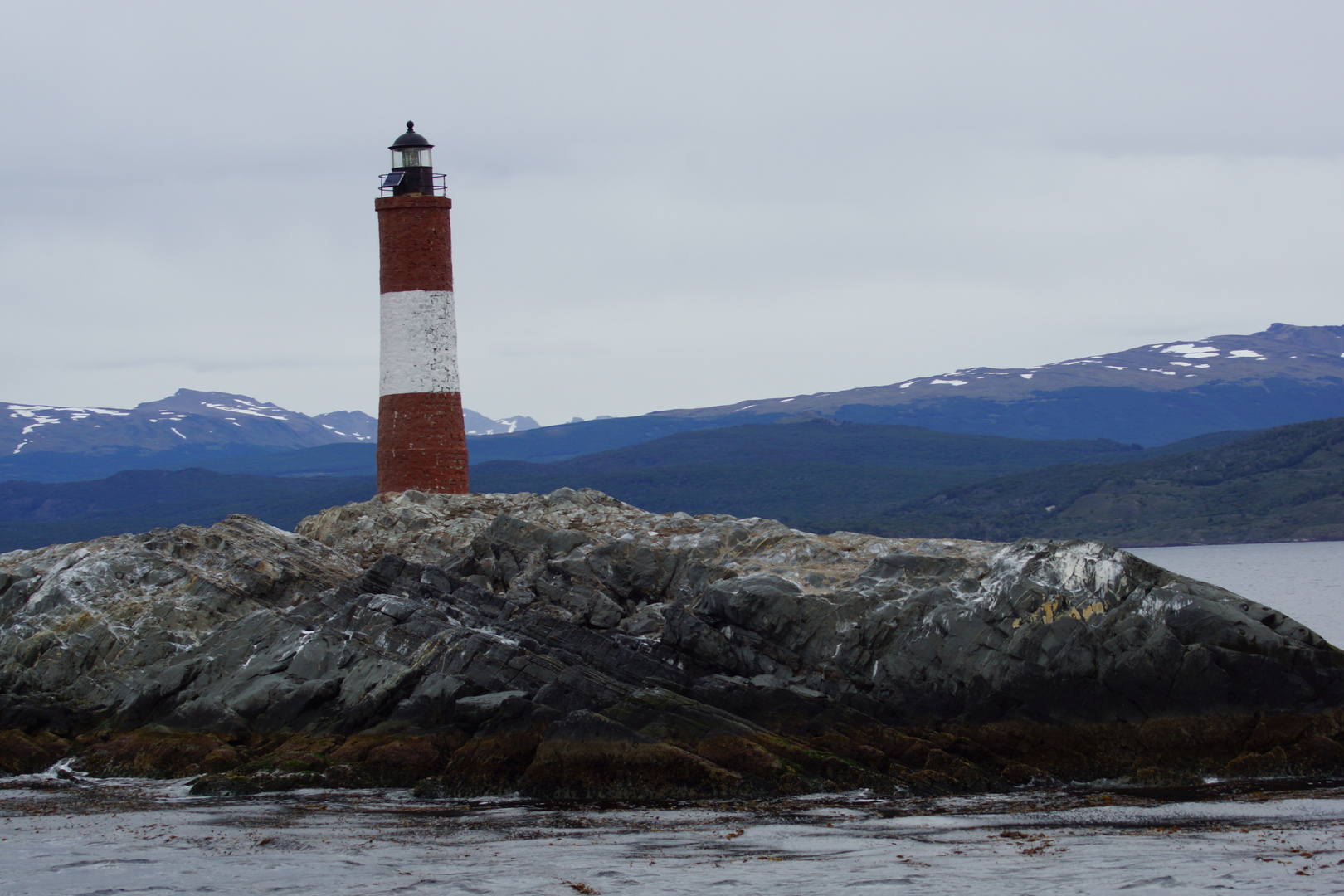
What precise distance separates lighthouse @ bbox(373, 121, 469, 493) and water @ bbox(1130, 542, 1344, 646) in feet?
83.9

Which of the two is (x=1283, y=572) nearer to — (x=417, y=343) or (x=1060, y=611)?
(x=417, y=343)

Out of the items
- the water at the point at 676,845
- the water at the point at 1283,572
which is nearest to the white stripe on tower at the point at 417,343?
the water at the point at 676,845

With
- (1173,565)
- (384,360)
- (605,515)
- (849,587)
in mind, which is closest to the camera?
(849,587)

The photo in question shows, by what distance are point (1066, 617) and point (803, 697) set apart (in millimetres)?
4769

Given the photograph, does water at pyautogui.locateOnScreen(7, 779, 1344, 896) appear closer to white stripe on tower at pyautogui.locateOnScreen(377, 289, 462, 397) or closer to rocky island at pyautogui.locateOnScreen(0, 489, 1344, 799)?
rocky island at pyautogui.locateOnScreen(0, 489, 1344, 799)

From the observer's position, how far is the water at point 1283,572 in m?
56.5

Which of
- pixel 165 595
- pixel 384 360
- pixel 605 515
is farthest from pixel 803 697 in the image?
pixel 384 360

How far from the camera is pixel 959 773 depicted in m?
21.1

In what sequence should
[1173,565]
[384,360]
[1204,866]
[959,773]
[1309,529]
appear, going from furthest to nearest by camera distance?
[1309,529] < [1173,565] < [384,360] < [959,773] < [1204,866]

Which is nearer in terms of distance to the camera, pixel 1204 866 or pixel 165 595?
pixel 1204 866

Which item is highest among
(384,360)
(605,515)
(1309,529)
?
(384,360)

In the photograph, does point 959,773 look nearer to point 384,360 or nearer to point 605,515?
point 605,515

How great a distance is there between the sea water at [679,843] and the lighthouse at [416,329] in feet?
45.5

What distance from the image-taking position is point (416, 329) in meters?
34.1
